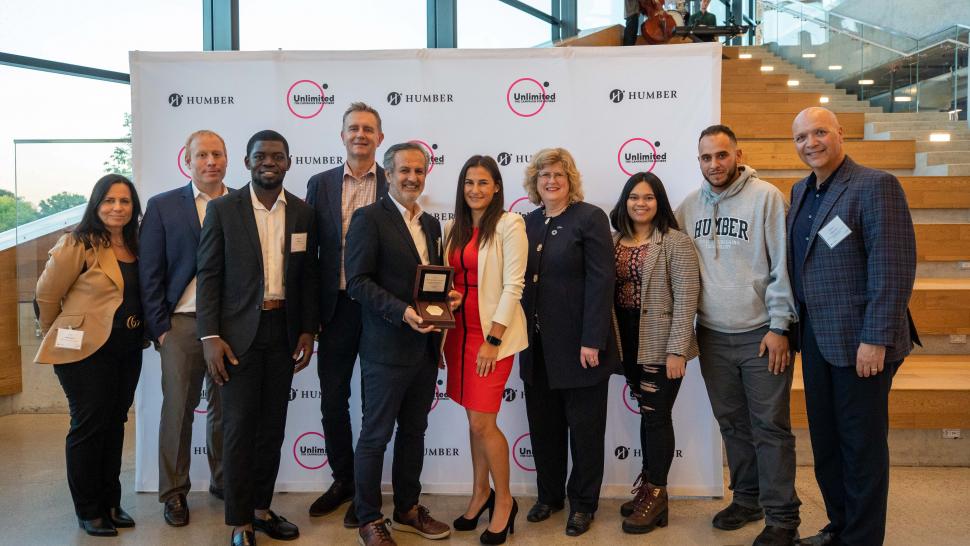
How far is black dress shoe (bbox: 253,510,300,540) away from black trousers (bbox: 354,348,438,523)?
355mm

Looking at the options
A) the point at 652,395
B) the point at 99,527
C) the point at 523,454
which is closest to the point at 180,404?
the point at 99,527

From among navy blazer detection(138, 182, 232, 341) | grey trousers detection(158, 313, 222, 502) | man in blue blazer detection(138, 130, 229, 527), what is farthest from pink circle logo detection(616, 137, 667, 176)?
grey trousers detection(158, 313, 222, 502)

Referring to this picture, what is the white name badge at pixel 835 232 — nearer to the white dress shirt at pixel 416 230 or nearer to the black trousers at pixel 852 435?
the black trousers at pixel 852 435

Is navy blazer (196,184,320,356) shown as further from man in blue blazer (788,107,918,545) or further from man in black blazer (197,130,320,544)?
man in blue blazer (788,107,918,545)

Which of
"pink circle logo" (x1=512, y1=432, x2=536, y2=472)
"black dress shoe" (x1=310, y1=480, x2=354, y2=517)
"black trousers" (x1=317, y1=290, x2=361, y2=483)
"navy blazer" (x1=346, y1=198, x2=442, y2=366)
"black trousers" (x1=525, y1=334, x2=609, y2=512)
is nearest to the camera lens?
"navy blazer" (x1=346, y1=198, x2=442, y2=366)

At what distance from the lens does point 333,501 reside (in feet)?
11.2

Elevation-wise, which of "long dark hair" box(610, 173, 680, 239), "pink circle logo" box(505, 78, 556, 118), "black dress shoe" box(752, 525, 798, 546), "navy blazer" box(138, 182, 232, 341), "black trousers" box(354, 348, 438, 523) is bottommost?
"black dress shoe" box(752, 525, 798, 546)

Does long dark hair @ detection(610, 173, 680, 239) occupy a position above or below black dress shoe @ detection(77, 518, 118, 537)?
above

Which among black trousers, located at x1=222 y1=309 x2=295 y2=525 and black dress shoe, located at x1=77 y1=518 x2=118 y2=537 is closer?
black trousers, located at x1=222 y1=309 x2=295 y2=525

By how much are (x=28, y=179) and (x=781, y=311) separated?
5090 millimetres

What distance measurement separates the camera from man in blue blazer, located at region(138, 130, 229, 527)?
3123 mm

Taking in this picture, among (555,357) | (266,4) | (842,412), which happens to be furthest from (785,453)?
(266,4)

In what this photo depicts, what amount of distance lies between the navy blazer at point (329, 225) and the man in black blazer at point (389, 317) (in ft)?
1.17

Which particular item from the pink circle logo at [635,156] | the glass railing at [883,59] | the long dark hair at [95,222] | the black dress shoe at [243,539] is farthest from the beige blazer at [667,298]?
the glass railing at [883,59]
